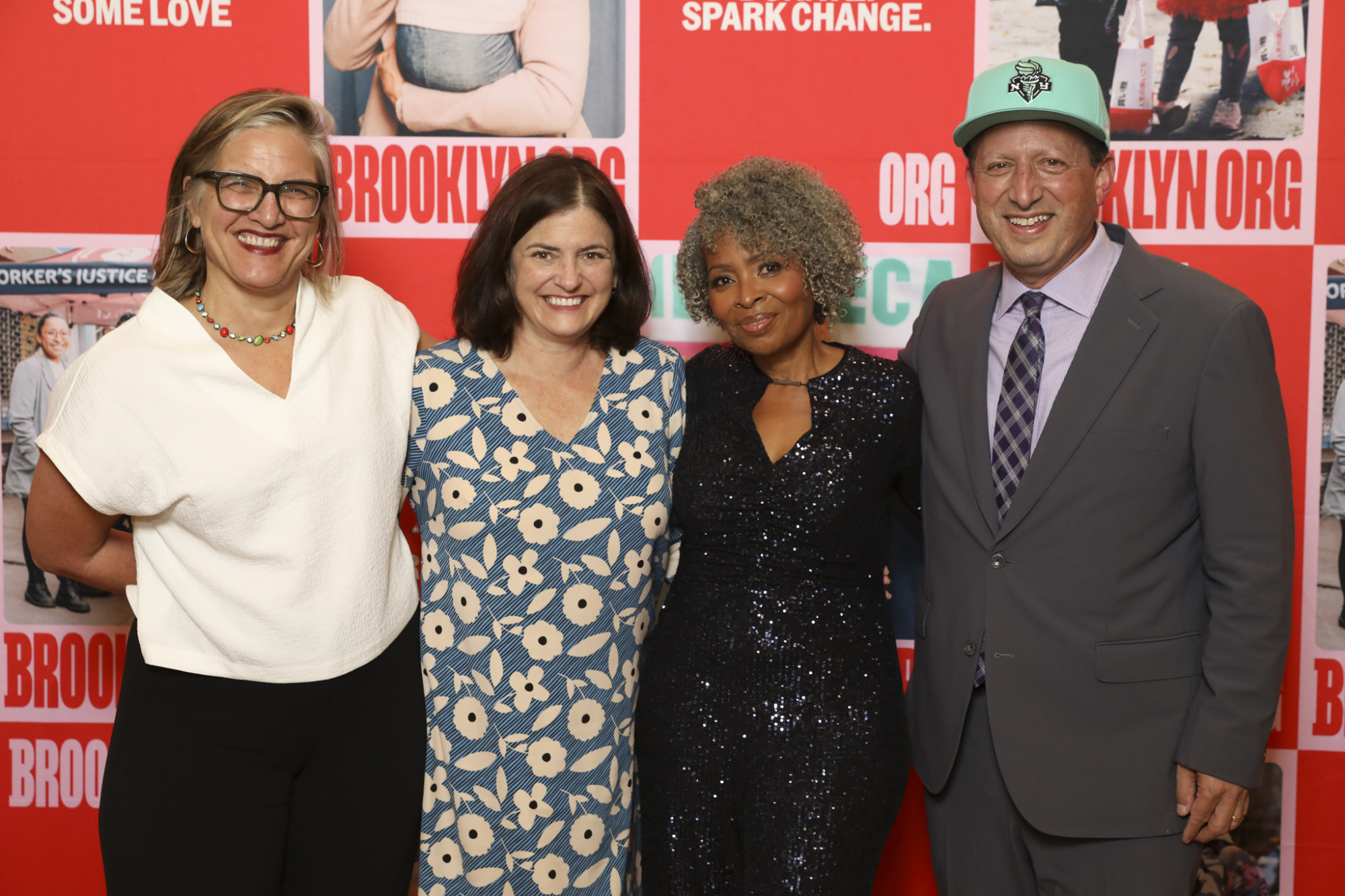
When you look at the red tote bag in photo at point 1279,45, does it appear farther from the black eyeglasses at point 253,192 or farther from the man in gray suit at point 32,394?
the man in gray suit at point 32,394

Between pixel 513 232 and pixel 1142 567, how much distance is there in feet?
3.83

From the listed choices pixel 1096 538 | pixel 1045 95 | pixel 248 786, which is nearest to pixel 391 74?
pixel 1045 95

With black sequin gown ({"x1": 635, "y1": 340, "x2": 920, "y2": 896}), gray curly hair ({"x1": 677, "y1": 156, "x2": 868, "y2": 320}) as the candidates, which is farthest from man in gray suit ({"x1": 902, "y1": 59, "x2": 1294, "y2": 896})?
gray curly hair ({"x1": 677, "y1": 156, "x2": 868, "y2": 320})

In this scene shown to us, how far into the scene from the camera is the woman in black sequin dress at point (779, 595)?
5.16 feet

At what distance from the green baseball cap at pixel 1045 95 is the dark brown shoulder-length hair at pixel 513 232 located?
65 centimetres

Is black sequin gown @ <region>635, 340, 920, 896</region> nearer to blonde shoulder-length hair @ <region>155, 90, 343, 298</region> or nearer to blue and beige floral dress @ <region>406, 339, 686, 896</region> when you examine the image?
blue and beige floral dress @ <region>406, 339, 686, 896</region>

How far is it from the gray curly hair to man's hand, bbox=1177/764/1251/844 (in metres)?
0.95

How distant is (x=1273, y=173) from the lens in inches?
86.7

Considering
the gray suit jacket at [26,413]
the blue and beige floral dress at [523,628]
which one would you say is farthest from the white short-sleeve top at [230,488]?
the gray suit jacket at [26,413]

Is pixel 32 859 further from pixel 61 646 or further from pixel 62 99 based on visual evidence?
pixel 62 99

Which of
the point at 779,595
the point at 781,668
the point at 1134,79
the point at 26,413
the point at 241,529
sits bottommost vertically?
the point at 781,668

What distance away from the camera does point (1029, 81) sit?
158cm

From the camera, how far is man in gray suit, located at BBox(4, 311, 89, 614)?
2.29m

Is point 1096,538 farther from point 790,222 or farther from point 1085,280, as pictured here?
point 790,222
